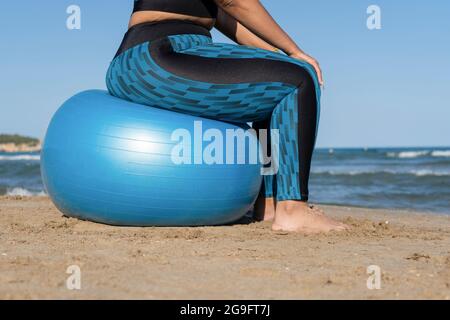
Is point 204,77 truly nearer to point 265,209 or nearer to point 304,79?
point 304,79

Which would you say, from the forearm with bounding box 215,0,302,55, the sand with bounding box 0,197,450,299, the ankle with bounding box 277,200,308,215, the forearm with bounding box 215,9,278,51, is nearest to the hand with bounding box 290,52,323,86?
the forearm with bounding box 215,0,302,55

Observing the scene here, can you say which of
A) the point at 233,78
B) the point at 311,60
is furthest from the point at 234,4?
the point at 311,60

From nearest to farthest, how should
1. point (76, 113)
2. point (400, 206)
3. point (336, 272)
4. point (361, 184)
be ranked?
1. point (336, 272)
2. point (76, 113)
3. point (400, 206)
4. point (361, 184)

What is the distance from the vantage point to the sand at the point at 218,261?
2137 millimetres

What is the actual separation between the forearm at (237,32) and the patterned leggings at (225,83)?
1.96 feet

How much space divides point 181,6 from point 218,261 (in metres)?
1.66

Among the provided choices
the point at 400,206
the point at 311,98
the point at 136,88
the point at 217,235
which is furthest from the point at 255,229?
the point at 400,206

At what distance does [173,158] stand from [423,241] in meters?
1.56

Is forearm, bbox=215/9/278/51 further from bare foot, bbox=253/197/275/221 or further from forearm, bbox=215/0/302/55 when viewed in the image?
bare foot, bbox=253/197/275/221

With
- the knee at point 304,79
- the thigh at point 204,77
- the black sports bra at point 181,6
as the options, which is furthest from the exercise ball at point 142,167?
the black sports bra at point 181,6

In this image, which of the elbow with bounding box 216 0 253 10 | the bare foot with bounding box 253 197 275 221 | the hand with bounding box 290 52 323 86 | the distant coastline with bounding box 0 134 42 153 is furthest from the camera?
the distant coastline with bounding box 0 134 42 153

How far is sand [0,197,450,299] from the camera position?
7.01 ft

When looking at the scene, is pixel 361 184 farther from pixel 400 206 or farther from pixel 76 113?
pixel 76 113
